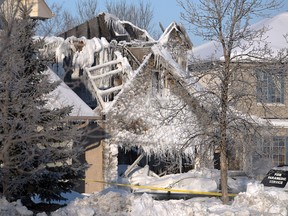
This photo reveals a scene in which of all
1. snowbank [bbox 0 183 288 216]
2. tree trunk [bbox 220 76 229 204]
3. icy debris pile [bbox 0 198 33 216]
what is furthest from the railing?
icy debris pile [bbox 0 198 33 216]

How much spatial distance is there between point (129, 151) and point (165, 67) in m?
4.16

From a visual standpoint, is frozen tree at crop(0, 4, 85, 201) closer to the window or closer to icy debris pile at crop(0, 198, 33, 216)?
icy debris pile at crop(0, 198, 33, 216)

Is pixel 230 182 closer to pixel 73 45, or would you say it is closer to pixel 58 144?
pixel 73 45

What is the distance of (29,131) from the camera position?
1252 cm

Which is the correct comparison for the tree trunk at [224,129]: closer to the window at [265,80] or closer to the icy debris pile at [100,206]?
the window at [265,80]

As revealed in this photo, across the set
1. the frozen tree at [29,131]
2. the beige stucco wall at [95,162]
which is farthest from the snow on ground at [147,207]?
the beige stucco wall at [95,162]

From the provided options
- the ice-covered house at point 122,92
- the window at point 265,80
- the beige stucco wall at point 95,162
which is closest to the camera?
the window at point 265,80

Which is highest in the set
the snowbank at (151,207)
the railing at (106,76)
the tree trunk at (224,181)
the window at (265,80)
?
the railing at (106,76)

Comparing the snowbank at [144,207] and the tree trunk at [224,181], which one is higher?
the tree trunk at [224,181]

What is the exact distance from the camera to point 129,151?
27516 millimetres

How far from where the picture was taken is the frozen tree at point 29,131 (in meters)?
12.6

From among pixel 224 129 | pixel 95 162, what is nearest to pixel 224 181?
pixel 224 129

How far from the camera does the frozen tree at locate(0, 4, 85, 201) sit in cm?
1256

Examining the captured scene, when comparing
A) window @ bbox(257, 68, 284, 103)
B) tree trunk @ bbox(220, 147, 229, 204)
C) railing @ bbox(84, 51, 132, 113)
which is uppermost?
railing @ bbox(84, 51, 132, 113)
